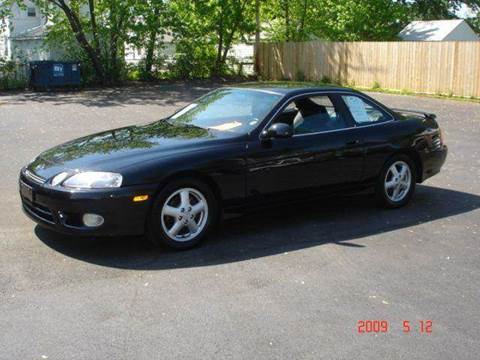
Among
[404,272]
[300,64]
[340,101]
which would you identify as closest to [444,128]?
[340,101]

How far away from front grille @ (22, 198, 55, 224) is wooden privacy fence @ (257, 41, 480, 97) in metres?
19.0

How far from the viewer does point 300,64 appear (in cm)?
2927

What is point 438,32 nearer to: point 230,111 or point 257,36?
point 257,36

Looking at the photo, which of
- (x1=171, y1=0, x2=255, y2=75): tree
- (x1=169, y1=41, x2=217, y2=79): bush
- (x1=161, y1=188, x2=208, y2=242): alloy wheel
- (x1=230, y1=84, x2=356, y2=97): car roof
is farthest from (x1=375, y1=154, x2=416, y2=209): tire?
(x1=169, y1=41, x2=217, y2=79): bush

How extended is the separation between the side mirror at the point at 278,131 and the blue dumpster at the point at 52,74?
18.6 metres

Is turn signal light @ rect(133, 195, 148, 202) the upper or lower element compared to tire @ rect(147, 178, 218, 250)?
upper

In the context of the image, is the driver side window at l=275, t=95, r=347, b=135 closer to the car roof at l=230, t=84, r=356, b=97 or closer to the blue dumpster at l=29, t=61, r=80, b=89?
the car roof at l=230, t=84, r=356, b=97

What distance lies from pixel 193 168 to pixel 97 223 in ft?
3.21

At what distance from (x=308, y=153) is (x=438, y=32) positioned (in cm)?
3024

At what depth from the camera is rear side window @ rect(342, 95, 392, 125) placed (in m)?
7.11

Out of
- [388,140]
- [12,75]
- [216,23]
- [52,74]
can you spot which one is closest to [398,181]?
[388,140]

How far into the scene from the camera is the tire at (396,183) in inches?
286

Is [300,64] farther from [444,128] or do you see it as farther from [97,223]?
[97,223]

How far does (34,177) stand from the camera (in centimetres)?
567
